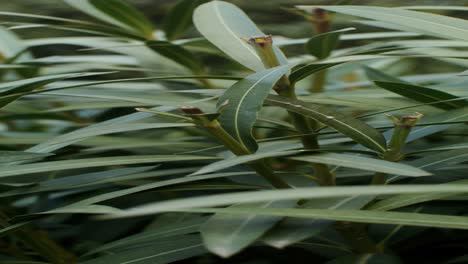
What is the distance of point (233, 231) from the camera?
16.4 inches

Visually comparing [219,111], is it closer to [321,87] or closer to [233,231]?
[233,231]

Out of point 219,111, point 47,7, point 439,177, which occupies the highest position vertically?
point 47,7

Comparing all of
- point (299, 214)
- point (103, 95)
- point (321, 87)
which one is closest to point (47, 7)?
point (321, 87)

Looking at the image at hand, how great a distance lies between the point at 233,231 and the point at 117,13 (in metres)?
0.51

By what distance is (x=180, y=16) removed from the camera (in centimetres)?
90

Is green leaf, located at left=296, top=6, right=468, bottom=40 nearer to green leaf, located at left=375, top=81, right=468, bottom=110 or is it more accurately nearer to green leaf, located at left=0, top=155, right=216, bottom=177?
green leaf, located at left=375, top=81, right=468, bottom=110

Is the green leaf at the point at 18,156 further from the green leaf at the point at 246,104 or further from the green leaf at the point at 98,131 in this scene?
the green leaf at the point at 246,104

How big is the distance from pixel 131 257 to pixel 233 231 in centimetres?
16

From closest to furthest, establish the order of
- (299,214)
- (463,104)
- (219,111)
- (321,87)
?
(299,214) → (219,111) → (463,104) → (321,87)

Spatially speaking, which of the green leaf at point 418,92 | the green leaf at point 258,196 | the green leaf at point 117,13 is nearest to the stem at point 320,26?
the green leaf at point 117,13

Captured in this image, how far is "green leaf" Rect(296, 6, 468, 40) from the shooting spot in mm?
573

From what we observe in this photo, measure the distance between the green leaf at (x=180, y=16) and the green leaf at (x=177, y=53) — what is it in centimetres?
9

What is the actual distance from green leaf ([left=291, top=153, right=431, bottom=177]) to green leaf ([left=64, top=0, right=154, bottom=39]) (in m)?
0.41

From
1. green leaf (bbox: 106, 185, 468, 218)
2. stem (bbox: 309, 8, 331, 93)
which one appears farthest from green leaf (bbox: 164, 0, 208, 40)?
green leaf (bbox: 106, 185, 468, 218)
